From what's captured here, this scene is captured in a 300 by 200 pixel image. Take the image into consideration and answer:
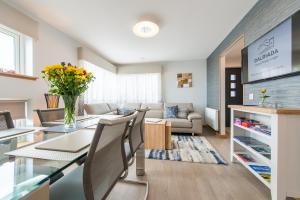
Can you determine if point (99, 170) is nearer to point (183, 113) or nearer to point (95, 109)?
point (95, 109)

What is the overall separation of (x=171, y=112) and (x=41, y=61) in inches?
128

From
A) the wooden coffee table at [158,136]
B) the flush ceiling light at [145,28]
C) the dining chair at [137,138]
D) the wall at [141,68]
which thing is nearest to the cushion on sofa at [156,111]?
the wall at [141,68]

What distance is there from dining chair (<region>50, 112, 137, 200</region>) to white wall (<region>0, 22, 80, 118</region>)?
74.2 inches

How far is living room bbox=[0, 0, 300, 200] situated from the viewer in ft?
2.43

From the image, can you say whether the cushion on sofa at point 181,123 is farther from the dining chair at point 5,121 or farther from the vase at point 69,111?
the dining chair at point 5,121

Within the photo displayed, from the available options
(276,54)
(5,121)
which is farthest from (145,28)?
(5,121)

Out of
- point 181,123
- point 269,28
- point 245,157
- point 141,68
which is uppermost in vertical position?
point 141,68

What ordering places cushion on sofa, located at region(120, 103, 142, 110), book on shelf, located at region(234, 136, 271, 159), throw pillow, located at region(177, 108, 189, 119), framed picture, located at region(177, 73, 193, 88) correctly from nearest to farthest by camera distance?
book on shelf, located at region(234, 136, 271, 159)
throw pillow, located at region(177, 108, 189, 119)
cushion on sofa, located at region(120, 103, 142, 110)
framed picture, located at region(177, 73, 193, 88)

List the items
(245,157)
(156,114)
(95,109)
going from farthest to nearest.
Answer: (156,114) < (95,109) < (245,157)

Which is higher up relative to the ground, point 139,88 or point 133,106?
point 139,88

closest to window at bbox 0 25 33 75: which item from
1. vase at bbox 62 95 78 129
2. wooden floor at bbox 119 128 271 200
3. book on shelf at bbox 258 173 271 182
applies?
vase at bbox 62 95 78 129

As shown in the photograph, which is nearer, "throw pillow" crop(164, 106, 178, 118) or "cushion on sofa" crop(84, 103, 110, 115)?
"cushion on sofa" crop(84, 103, 110, 115)

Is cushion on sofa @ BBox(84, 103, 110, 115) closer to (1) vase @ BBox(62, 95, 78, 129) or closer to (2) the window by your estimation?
(2) the window

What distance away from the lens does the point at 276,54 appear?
152 cm
